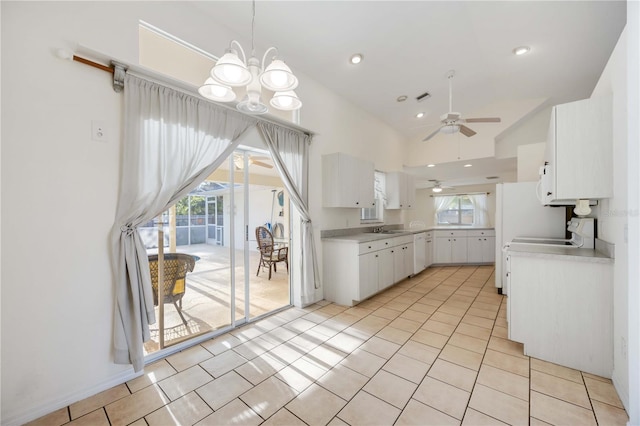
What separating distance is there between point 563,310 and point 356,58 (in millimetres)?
3546

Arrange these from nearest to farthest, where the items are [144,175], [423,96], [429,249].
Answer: [144,175]
[423,96]
[429,249]

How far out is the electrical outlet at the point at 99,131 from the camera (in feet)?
6.23

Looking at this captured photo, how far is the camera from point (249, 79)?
62.6 inches

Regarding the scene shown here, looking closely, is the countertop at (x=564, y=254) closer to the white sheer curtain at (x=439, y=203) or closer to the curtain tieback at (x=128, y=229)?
the curtain tieback at (x=128, y=229)

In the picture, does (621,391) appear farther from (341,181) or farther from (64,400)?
(64,400)

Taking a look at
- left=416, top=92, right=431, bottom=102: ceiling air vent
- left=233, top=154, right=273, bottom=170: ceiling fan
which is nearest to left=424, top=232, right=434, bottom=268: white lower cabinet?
left=416, top=92, right=431, bottom=102: ceiling air vent

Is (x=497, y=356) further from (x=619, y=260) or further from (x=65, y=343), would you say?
(x=65, y=343)

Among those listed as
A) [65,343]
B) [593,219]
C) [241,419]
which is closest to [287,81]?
[241,419]

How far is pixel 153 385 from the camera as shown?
78.2 inches

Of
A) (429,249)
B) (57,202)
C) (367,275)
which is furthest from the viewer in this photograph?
(429,249)

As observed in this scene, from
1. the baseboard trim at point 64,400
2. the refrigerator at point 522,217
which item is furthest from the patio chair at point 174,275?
the refrigerator at point 522,217

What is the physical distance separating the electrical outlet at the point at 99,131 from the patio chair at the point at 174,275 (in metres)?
1.09

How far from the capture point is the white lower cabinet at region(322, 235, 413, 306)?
360cm

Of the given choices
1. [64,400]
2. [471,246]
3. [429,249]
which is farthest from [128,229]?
[471,246]
